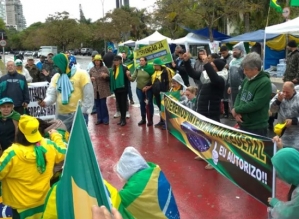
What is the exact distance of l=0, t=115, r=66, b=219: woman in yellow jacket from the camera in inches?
147

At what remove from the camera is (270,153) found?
404cm

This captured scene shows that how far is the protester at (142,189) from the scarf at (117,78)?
6.37 metres

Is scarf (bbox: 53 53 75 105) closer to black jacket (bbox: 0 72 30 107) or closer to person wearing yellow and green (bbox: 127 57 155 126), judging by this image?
black jacket (bbox: 0 72 30 107)

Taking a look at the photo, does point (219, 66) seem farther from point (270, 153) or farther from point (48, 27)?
point (48, 27)

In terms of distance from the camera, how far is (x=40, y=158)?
149 inches

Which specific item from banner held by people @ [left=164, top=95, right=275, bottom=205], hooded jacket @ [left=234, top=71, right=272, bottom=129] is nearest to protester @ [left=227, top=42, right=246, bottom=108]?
banner held by people @ [left=164, top=95, right=275, bottom=205]

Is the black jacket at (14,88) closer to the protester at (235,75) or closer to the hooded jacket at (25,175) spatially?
the protester at (235,75)

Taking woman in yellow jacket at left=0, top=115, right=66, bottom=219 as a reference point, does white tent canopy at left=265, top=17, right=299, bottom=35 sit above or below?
above

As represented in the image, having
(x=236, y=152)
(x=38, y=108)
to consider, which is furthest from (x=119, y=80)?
(x=236, y=152)

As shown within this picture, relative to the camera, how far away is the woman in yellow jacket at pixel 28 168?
374cm

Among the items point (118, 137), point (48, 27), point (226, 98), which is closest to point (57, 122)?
point (118, 137)

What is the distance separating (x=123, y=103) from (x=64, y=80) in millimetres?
3911

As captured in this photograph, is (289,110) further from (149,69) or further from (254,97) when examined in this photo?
(149,69)

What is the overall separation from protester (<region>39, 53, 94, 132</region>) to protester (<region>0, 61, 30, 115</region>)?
213cm
